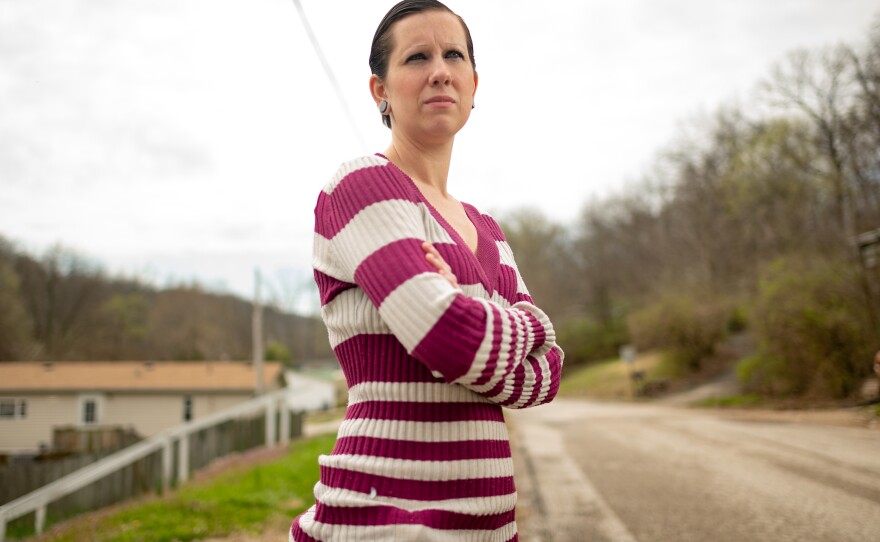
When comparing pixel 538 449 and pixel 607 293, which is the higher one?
pixel 607 293

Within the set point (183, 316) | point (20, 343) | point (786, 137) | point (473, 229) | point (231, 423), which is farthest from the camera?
point (183, 316)

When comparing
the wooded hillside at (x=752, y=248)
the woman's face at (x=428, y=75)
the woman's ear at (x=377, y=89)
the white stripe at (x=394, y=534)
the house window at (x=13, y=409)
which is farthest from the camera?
the wooded hillside at (x=752, y=248)

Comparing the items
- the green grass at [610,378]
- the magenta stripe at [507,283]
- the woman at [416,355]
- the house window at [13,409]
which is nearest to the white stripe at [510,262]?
the magenta stripe at [507,283]

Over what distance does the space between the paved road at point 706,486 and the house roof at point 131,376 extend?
7.92 m

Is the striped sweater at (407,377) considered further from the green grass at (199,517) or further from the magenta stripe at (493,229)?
the green grass at (199,517)

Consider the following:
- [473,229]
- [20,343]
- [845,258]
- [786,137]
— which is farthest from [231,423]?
[786,137]

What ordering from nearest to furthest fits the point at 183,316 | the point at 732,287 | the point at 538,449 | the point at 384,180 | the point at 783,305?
1. the point at 384,180
2. the point at 538,449
3. the point at 783,305
4. the point at 183,316
5. the point at 732,287

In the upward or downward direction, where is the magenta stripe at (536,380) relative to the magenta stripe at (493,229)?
downward

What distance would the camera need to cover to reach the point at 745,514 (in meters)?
5.36

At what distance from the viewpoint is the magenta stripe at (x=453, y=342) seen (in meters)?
1.14

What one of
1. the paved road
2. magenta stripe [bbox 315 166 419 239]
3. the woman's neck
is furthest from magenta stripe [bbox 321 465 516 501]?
the paved road

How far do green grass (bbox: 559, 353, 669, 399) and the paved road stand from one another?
1990cm

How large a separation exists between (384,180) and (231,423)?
66.0ft

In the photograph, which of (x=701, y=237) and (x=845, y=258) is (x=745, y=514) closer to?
(x=845, y=258)
